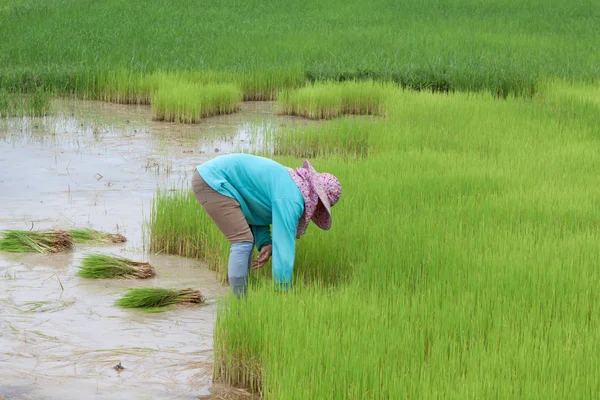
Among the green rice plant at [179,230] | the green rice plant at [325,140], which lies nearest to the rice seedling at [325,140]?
the green rice plant at [325,140]

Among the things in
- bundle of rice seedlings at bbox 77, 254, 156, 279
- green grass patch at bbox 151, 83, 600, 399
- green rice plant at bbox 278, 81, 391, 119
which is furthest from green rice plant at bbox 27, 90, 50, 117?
bundle of rice seedlings at bbox 77, 254, 156, 279

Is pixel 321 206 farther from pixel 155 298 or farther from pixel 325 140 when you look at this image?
pixel 325 140

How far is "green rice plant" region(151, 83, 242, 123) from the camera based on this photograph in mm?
9680

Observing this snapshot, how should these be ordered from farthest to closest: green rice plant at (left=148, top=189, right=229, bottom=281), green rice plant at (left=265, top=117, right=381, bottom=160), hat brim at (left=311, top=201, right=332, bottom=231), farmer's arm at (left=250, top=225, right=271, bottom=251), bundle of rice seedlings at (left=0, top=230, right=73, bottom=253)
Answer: green rice plant at (left=265, top=117, right=381, bottom=160), green rice plant at (left=148, top=189, right=229, bottom=281), bundle of rice seedlings at (left=0, top=230, right=73, bottom=253), farmer's arm at (left=250, top=225, right=271, bottom=251), hat brim at (left=311, top=201, right=332, bottom=231)

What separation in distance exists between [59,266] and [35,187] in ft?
6.39

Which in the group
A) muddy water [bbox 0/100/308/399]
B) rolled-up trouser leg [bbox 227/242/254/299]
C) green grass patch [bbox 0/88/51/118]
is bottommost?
muddy water [bbox 0/100/308/399]

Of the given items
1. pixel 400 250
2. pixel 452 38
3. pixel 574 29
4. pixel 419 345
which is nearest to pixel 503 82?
pixel 452 38

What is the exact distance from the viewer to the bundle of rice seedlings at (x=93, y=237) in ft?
17.9

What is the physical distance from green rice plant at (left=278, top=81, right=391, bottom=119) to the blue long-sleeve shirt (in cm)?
588

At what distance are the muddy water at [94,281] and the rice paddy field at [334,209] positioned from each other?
2cm

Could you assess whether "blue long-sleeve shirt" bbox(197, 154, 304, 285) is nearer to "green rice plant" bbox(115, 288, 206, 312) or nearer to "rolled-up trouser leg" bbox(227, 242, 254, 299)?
"rolled-up trouser leg" bbox(227, 242, 254, 299)

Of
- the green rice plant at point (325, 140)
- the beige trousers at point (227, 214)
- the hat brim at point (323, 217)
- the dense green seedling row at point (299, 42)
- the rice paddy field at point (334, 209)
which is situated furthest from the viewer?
the dense green seedling row at point (299, 42)

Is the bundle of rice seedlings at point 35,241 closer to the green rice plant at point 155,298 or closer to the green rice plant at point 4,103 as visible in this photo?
the green rice plant at point 155,298

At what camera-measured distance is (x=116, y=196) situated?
6656 millimetres
